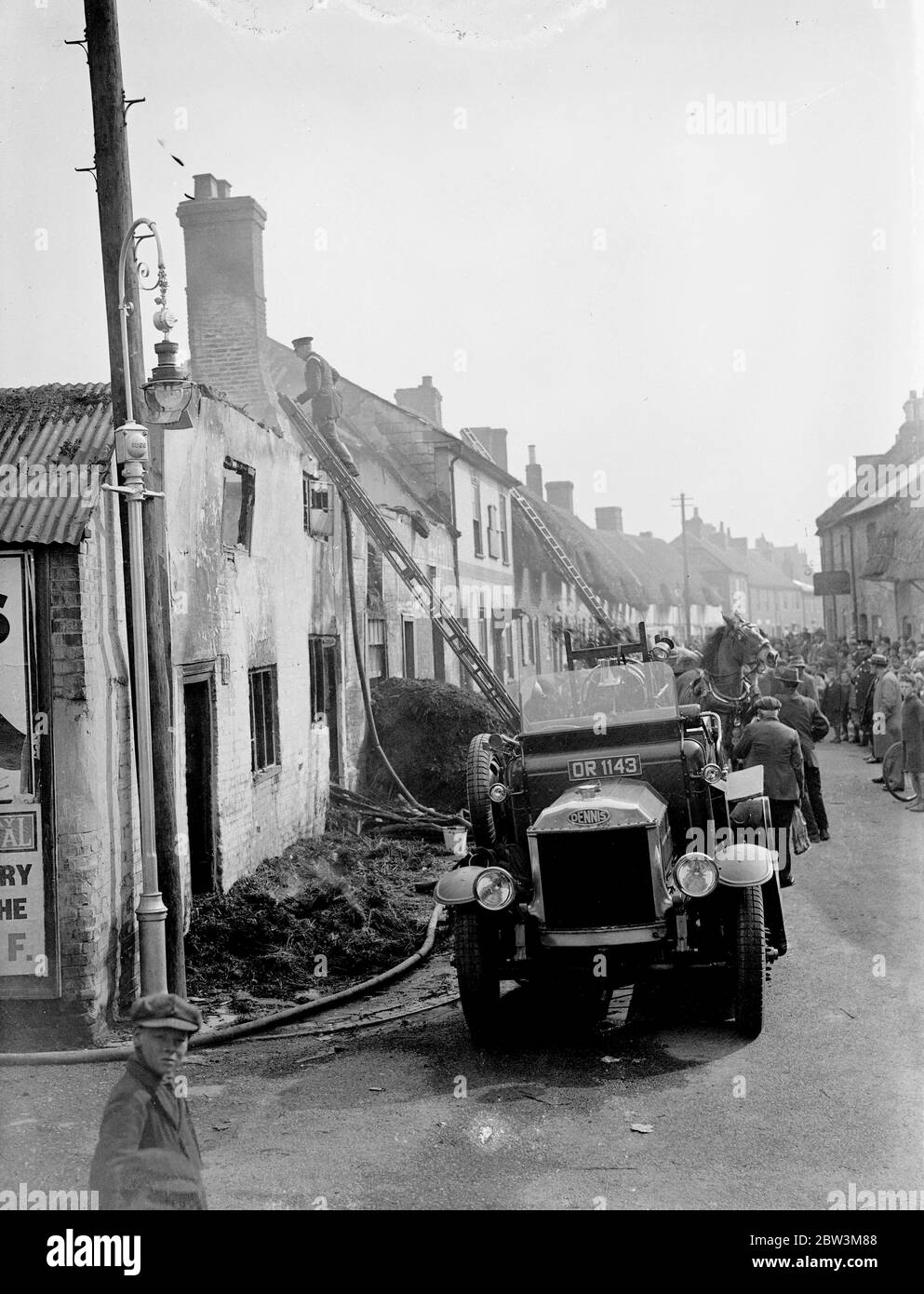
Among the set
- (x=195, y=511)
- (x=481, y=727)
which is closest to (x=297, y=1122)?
(x=195, y=511)

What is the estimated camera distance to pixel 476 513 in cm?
2784

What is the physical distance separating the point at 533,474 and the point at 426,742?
33586 millimetres

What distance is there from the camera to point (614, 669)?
805 centimetres

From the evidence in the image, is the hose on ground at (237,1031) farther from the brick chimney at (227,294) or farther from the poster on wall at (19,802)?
the brick chimney at (227,294)

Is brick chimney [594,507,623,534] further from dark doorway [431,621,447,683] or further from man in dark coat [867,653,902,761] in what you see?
man in dark coat [867,653,902,761]

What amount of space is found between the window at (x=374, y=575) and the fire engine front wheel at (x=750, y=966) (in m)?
11.3

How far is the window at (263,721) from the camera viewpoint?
11.4m

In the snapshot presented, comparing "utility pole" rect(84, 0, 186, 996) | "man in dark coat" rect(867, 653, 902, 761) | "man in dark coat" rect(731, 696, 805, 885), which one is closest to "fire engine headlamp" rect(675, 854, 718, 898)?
"utility pole" rect(84, 0, 186, 996)

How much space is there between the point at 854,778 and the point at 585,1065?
11881 mm

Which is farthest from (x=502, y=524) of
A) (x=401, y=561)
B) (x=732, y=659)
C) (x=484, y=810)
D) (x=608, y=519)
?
(x=608, y=519)

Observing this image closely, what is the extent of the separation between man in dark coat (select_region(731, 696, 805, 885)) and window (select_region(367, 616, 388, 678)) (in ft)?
24.4
